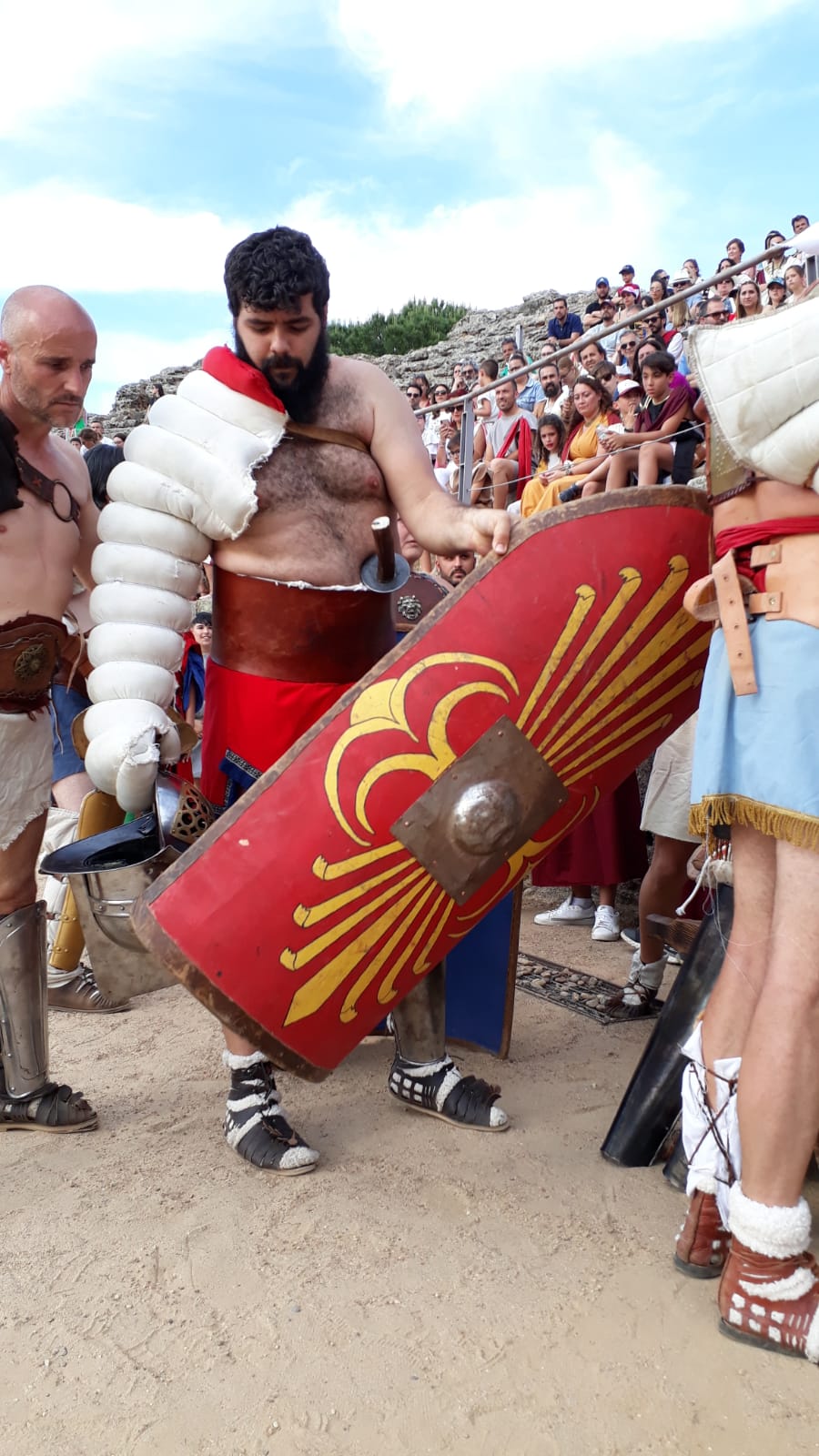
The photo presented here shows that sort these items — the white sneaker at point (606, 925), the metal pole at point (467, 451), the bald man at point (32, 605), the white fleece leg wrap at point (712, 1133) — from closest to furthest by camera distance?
the white fleece leg wrap at point (712, 1133), the bald man at point (32, 605), the white sneaker at point (606, 925), the metal pole at point (467, 451)

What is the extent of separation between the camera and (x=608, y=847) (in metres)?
3.93

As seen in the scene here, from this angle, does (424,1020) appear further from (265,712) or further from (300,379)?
(300,379)

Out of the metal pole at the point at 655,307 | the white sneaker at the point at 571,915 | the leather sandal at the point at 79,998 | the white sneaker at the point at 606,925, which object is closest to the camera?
the leather sandal at the point at 79,998

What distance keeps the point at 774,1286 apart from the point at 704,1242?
0.20m

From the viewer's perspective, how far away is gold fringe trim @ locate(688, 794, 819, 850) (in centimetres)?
158

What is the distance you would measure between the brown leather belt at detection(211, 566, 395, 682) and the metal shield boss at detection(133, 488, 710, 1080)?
418mm

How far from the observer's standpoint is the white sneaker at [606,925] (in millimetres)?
3885

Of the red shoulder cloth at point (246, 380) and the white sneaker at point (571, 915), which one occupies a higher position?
the red shoulder cloth at point (246, 380)

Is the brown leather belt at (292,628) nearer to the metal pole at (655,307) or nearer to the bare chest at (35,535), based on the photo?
the bare chest at (35,535)

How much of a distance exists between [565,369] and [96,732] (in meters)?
7.89

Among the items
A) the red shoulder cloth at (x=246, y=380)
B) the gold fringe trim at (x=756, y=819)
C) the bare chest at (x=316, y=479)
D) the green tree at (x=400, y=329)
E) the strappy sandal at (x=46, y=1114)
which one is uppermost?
the green tree at (x=400, y=329)

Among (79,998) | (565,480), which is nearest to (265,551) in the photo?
(79,998)

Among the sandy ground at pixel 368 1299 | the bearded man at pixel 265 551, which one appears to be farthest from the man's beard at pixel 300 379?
the sandy ground at pixel 368 1299

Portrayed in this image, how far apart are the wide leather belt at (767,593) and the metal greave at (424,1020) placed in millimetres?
1120
